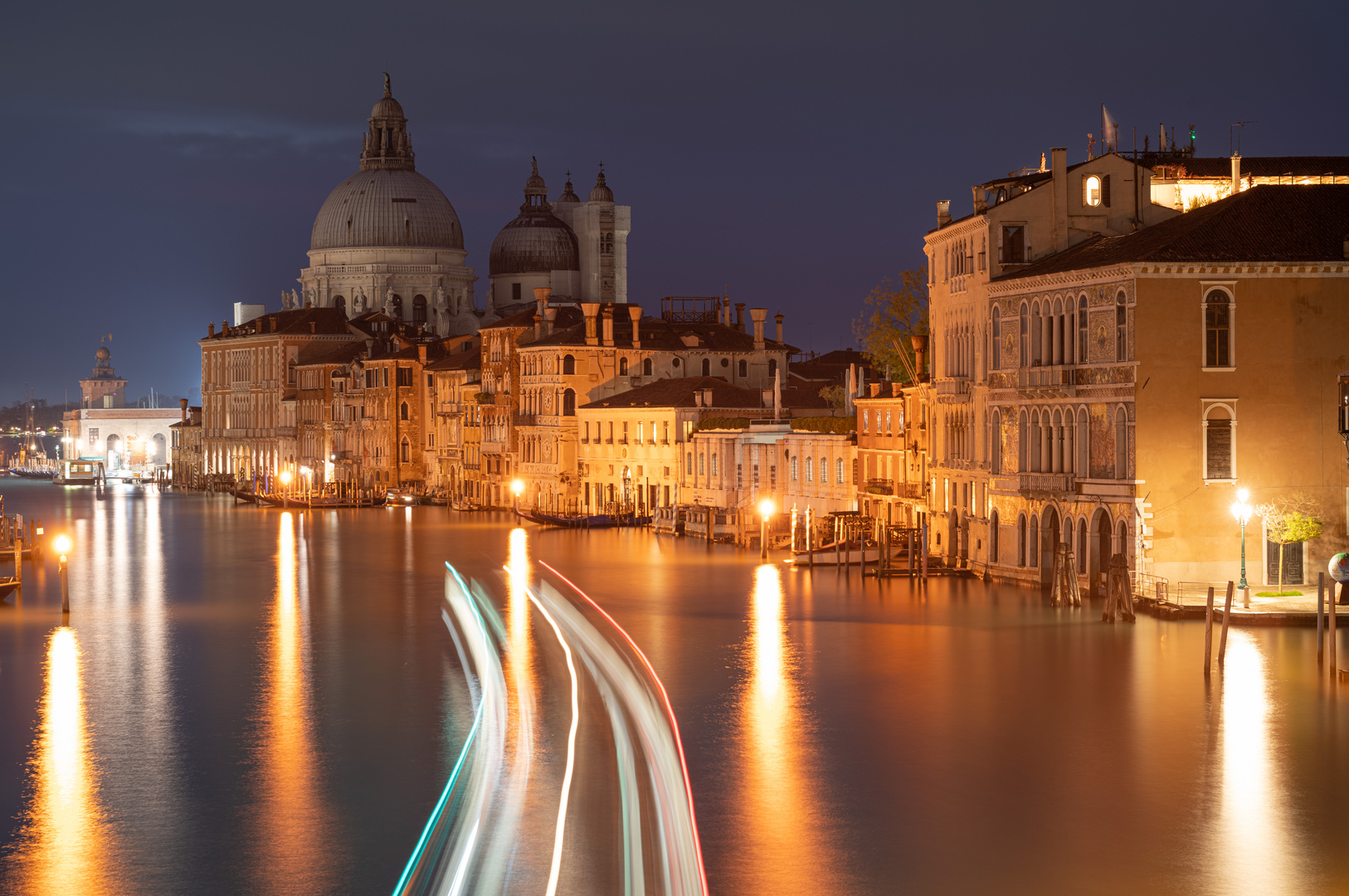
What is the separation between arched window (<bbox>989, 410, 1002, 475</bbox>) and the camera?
38.5 metres

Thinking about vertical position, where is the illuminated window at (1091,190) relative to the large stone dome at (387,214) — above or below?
below

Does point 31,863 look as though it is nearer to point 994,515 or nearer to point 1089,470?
point 1089,470

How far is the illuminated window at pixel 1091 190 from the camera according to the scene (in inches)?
1528

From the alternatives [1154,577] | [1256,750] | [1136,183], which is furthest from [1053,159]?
[1256,750]

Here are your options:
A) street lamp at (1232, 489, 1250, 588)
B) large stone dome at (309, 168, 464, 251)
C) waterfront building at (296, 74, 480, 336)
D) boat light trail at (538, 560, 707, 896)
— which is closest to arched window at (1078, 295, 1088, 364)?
street lamp at (1232, 489, 1250, 588)

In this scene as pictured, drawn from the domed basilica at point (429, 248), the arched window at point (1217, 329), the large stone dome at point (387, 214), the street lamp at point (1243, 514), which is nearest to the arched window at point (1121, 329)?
the arched window at point (1217, 329)

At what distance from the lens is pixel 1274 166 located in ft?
143

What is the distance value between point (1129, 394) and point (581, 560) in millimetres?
18943

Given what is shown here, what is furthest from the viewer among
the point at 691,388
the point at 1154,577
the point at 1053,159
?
the point at 691,388

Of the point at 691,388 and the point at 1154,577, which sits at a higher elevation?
the point at 691,388

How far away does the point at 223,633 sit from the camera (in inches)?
1305

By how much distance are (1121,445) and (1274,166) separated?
529 inches

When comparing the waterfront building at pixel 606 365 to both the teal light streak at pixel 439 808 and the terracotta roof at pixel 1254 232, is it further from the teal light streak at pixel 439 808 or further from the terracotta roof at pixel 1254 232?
the teal light streak at pixel 439 808

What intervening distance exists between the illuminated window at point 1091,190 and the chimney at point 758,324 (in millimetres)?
30782
